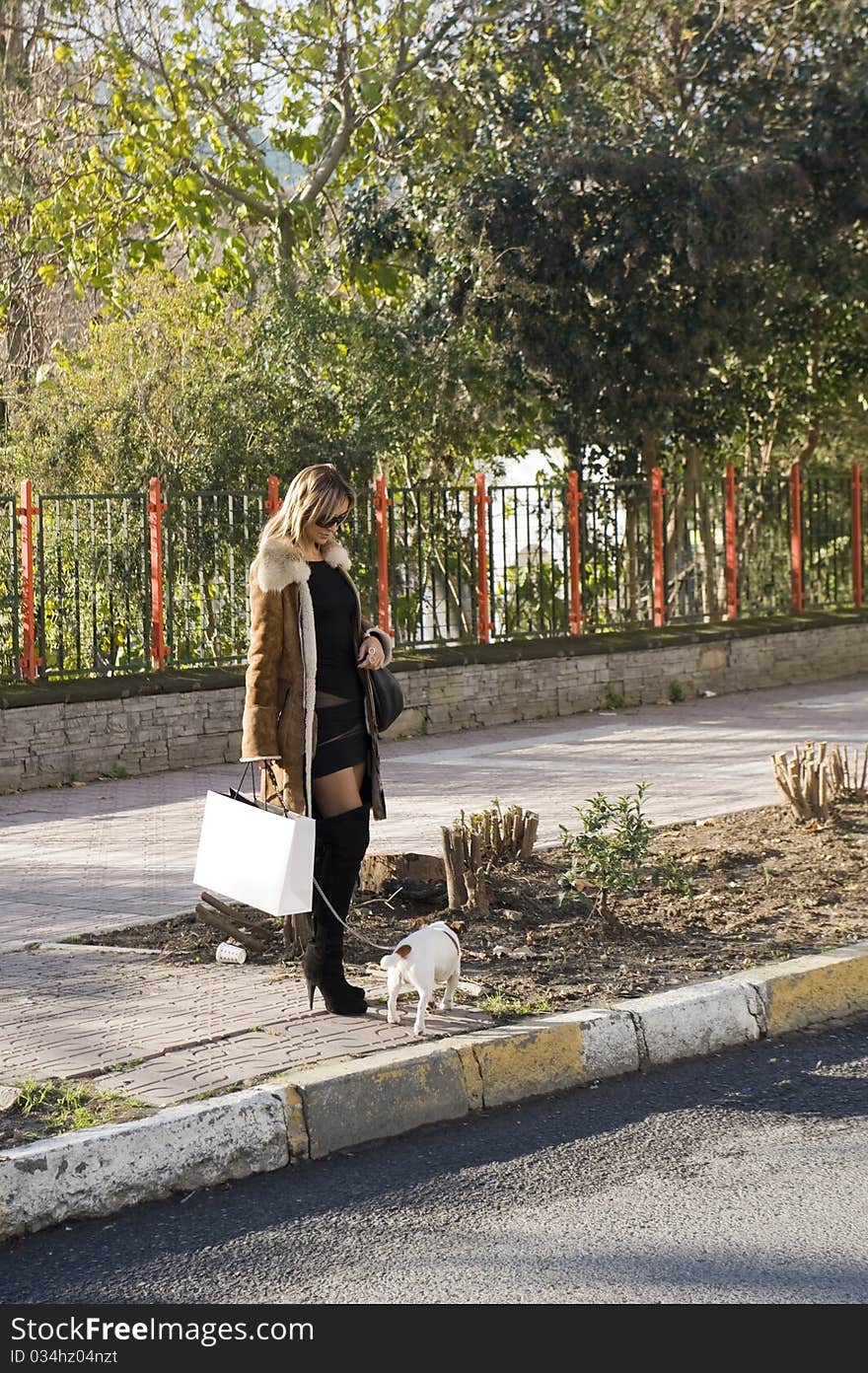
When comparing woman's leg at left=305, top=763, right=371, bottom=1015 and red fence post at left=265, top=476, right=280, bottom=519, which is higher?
red fence post at left=265, top=476, right=280, bottom=519

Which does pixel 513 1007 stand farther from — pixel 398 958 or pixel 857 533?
pixel 857 533

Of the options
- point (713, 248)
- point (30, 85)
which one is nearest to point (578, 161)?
point (713, 248)

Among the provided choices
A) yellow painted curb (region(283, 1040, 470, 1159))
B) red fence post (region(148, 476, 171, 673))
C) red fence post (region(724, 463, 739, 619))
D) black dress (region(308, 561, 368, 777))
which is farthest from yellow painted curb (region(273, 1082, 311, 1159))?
red fence post (region(724, 463, 739, 619))

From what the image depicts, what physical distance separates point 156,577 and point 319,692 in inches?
315

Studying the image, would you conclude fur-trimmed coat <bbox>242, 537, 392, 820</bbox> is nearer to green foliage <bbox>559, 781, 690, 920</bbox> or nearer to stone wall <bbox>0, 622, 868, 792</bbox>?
green foliage <bbox>559, 781, 690, 920</bbox>

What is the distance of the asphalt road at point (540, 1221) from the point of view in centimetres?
410

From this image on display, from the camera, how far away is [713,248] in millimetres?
18094

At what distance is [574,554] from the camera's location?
1780 centimetres

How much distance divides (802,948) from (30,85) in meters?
21.1

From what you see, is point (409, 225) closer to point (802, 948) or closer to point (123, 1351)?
point (802, 948)

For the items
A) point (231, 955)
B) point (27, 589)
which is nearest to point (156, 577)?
point (27, 589)

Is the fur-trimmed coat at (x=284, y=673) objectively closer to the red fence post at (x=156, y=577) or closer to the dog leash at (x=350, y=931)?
the dog leash at (x=350, y=931)

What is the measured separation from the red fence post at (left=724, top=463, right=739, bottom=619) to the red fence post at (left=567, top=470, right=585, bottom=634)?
2553 millimetres

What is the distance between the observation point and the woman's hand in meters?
6.18
